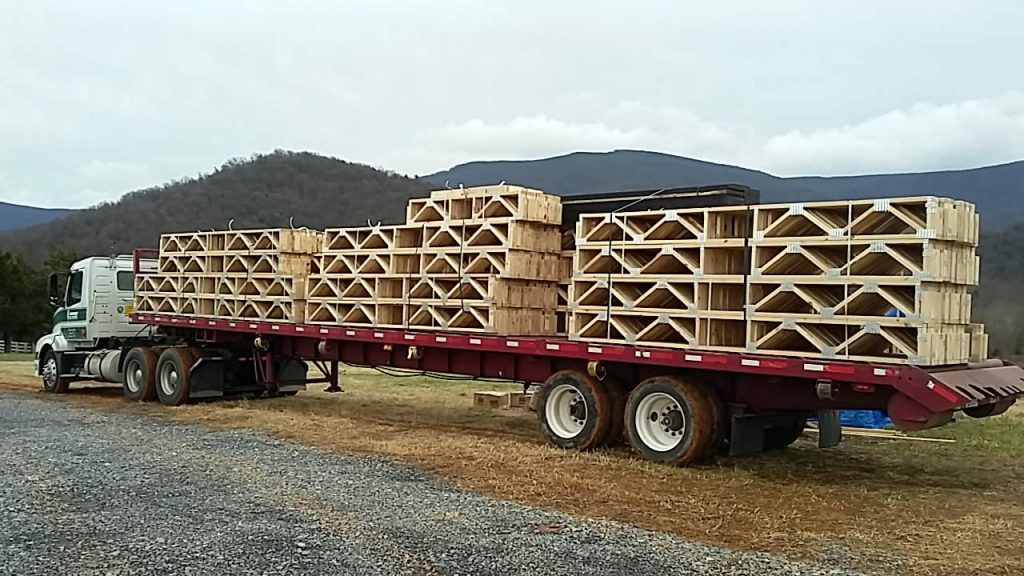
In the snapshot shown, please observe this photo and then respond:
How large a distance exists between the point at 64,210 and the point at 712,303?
281ft

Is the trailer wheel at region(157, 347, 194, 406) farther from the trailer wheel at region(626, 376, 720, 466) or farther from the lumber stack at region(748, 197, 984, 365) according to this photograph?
the lumber stack at region(748, 197, 984, 365)

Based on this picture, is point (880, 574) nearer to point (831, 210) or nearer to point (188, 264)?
point (831, 210)

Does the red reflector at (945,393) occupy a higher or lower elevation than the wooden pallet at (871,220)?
lower

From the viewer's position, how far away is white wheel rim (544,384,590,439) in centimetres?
1143

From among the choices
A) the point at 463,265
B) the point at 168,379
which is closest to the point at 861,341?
the point at 463,265

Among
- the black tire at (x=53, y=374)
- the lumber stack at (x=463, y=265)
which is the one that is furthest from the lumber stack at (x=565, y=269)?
the black tire at (x=53, y=374)

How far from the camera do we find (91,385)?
21.2 metres

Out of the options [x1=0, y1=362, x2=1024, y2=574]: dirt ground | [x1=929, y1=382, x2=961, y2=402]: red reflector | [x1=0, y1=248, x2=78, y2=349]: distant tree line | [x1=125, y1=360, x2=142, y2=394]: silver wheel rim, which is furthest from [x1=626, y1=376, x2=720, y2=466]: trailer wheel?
[x1=0, y1=248, x2=78, y2=349]: distant tree line

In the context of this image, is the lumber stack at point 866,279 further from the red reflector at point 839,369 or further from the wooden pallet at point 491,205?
the wooden pallet at point 491,205

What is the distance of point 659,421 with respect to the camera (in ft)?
35.0

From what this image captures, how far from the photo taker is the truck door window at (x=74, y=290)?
1870 centimetres

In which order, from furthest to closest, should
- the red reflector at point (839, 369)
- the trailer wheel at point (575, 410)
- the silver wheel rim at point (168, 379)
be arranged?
the silver wheel rim at point (168, 379) → the trailer wheel at point (575, 410) → the red reflector at point (839, 369)

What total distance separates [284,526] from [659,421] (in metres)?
4.66

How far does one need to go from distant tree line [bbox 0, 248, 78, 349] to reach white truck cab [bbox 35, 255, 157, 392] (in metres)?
32.7
